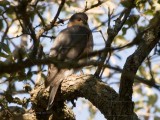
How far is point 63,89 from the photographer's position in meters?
3.81

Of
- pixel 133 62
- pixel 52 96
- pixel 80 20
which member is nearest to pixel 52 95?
pixel 52 96

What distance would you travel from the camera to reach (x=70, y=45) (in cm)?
277

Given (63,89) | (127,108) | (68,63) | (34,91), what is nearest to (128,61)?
(127,108)

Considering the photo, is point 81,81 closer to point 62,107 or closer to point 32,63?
point 62,107

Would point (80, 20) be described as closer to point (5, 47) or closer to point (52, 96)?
point (52, 96)

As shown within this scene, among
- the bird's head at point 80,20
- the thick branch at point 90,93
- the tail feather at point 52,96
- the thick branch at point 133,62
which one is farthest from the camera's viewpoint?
the bird's head at point 80,20

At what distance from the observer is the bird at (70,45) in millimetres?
2680

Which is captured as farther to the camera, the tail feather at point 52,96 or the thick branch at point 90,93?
the tail feather at point 52,96

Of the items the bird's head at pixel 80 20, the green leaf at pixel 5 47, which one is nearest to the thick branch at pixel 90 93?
the green leaf at pixel 5 47

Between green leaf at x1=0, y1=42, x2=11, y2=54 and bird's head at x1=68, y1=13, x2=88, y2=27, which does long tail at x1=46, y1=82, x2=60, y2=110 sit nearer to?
green leaf at x1=0, y1=42, x2=11, y2=54

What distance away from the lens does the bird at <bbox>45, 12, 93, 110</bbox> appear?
2.68 m

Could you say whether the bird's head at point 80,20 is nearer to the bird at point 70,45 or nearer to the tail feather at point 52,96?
the bird at point 70,45

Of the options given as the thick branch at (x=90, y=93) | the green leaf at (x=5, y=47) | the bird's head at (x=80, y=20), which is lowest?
the green leaf at (x=5, y=47)

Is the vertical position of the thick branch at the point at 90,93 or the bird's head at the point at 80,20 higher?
the bird's head at the point at 80,20
